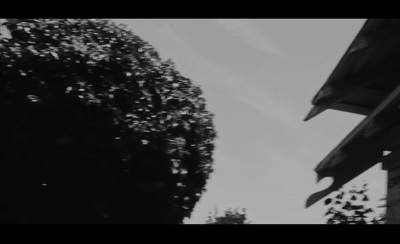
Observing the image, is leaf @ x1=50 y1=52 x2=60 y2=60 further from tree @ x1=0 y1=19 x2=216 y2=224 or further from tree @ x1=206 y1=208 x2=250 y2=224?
tree @ x1=206 y1=208 x2=250 y2=224

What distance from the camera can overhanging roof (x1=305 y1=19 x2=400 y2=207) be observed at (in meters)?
5.68

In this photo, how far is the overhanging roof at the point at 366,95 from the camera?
5.68m

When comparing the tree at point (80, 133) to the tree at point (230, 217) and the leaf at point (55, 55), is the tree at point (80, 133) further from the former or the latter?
the tree at point (230, 217)

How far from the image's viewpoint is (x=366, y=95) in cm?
764

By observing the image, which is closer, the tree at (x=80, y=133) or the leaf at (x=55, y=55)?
the tree at (x=80, y=133)

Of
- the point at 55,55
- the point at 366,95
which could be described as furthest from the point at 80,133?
the point at 366,95

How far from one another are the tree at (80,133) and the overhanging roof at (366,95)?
19.9ft

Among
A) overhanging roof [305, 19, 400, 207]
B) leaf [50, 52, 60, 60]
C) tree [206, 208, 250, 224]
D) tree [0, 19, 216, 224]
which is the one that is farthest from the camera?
tree [206, 208, 250, 224]

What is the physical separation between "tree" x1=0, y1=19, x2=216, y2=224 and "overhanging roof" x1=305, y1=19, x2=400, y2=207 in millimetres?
6053

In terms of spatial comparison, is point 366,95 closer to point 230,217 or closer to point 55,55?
point 55,55

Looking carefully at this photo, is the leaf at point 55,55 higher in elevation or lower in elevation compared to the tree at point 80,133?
higher

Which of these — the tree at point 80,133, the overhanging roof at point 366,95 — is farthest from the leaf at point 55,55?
the overhanging roof at point 366,95

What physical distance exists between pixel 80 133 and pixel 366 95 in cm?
692

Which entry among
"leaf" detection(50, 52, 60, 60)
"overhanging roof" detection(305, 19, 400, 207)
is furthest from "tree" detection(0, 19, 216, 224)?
"overhanging roof" detection(305, 19, 400, 207)
